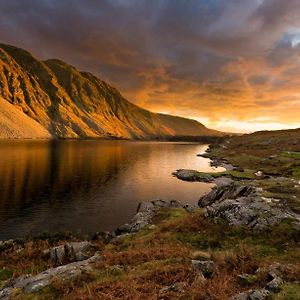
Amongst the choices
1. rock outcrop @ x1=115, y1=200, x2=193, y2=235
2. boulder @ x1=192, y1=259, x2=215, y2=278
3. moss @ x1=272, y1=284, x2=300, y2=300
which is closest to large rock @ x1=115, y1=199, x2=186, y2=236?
rock outcrop @ x1=115, y1=200, x2=193, y2=235

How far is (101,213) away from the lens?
5162 centimetres

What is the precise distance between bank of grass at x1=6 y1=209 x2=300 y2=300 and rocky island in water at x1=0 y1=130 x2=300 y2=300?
0.15 ft

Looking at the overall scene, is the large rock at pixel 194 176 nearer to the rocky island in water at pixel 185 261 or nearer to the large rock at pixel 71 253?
the rocky island in water at pixel 185 261

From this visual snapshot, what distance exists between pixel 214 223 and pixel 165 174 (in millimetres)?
71077

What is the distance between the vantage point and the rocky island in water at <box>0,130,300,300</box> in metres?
14.6

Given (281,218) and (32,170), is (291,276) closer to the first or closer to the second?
(281,218)

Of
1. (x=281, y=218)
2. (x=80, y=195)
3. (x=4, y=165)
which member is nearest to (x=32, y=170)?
(x=4, y=165)

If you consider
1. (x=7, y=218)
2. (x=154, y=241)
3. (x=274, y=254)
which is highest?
(x=274, y=254)

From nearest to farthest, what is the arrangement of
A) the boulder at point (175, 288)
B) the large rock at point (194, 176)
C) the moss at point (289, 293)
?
the moss at point (289, 293) → the boulder at point (175, 288) → the large rock at point (194, 176)

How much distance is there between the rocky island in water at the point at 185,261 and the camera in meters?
14.6

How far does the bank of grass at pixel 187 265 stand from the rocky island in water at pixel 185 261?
5 cm

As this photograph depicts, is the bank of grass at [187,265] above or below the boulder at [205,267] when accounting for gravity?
below

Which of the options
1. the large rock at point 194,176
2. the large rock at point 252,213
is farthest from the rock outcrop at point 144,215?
the large rock at point 194,176

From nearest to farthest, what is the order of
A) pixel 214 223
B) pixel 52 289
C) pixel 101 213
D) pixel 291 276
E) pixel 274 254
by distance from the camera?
pixel 291 276 → pixel 52 289 → pixel 274 254 → pixel 214 223 → pixel 101 213
